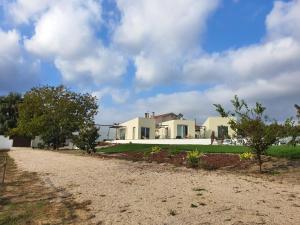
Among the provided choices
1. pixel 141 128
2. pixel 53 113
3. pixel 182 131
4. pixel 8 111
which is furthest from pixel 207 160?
pixel 8 111

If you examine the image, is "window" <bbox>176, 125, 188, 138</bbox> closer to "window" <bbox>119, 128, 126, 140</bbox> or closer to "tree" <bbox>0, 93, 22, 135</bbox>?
"window" <bbox>119, 128, 126, 140</bbox>

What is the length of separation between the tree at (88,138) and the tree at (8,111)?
47943 mm

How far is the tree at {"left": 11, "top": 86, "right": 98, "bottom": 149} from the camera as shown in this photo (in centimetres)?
4806

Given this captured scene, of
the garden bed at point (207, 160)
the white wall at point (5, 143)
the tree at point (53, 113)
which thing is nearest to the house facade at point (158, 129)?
the tree at point (53, 113)

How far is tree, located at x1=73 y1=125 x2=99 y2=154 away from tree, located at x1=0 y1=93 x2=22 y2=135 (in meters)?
47.9

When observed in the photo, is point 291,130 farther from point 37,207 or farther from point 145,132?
point 145,132

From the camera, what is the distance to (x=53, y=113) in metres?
48.6

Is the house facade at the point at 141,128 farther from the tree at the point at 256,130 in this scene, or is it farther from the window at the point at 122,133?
the tree at the point at 256,130

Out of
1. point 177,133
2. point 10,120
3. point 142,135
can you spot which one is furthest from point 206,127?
point 10,120

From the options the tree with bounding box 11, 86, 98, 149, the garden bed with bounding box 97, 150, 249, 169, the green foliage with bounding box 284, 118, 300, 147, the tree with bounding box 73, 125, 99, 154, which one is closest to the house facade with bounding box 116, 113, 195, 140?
the tree with bounding box 11, 86, 98, 149

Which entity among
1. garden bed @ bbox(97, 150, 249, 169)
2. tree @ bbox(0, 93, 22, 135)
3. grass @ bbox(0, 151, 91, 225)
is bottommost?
grass @ bbox(0, 151, 91, 225)

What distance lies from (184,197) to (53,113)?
132 feet

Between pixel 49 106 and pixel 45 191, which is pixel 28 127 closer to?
pixel 49 106

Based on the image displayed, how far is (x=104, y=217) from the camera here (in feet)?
27.7
